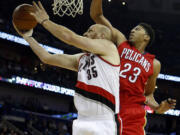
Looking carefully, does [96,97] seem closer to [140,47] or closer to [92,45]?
[92,45]

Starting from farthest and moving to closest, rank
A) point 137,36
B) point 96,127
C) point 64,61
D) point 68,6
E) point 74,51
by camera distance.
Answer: point 74,51 < point 68,6 < point 137,36 < point 64,61 < point 96,127

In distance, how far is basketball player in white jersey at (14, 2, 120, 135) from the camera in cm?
325

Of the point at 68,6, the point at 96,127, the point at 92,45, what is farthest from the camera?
the point at 68,6

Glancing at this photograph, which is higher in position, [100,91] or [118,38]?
[118,38]

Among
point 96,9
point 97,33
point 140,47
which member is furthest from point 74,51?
point 97,33

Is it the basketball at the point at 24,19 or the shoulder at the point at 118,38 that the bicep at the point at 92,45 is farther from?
the basketball at the point at 24,19

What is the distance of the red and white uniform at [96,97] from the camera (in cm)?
323

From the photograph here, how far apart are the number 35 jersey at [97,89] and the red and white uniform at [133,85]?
38 cm

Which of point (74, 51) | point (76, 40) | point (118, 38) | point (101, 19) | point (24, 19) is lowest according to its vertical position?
point (76, 40)

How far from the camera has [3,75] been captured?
66.5ft

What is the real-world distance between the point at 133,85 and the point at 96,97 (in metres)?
0.68

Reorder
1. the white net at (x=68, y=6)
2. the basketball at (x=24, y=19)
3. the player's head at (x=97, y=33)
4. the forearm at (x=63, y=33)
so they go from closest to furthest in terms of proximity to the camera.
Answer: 1. the forearm at (x=63, y=33)
2. the player's head at (x=97, y=33)
3. the basketball at (x=24, y=19)
4. the white net at (x=68, y=6)

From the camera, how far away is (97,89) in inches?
131

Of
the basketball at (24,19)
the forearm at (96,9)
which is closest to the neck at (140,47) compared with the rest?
the forearm at (96,9)
